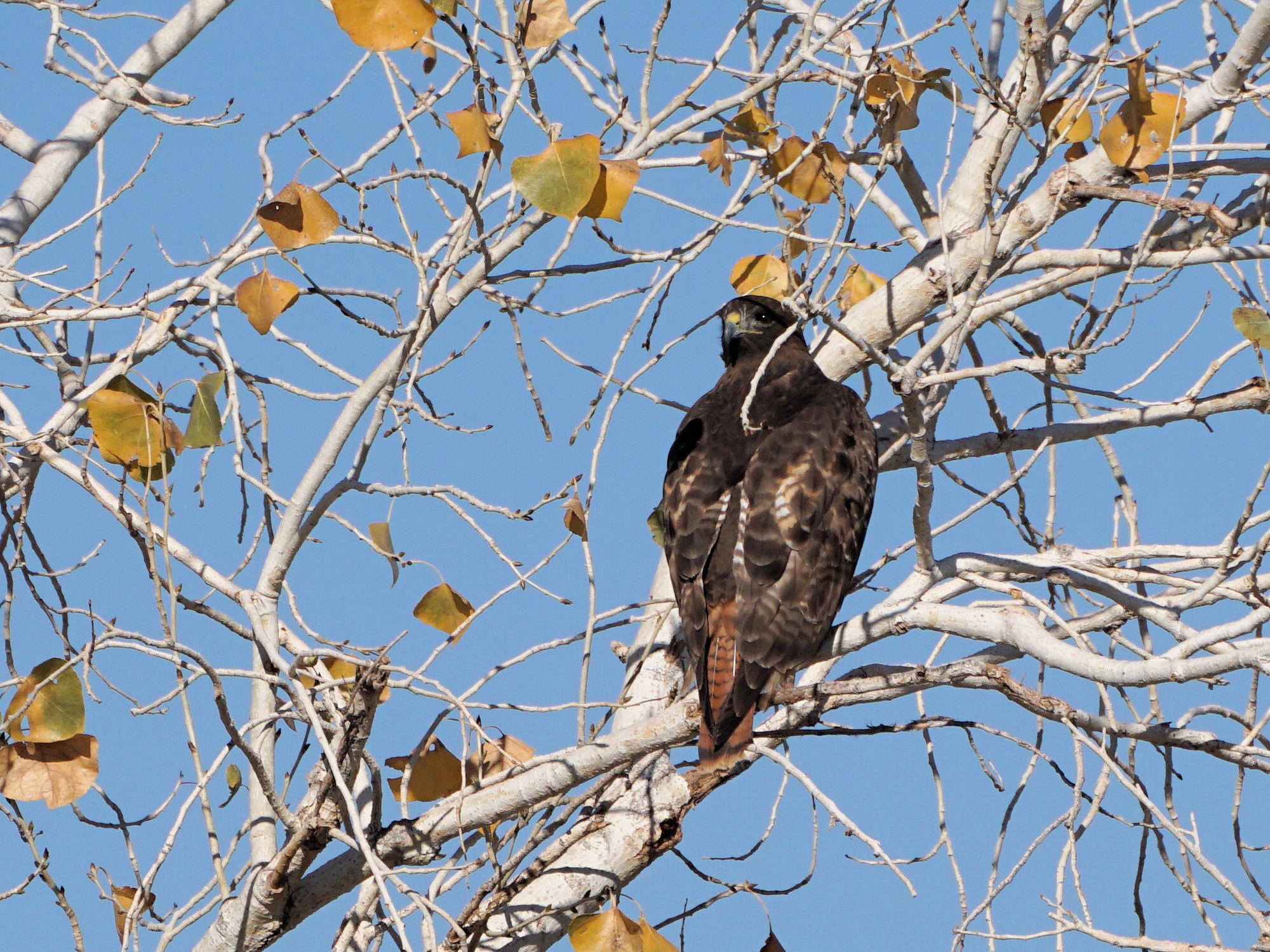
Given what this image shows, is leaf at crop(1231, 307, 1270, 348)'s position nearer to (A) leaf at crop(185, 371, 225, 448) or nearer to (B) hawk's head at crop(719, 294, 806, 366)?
(B) hawk's head at crop(719, 294, 806, 366)

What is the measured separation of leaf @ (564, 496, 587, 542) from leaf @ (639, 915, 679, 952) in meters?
1.18

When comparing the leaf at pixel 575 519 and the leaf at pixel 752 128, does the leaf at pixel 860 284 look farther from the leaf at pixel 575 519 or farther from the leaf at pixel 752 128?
the leaf at pixel 575 519

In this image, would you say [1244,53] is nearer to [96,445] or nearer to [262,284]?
[262,284]

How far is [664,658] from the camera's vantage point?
200 inches

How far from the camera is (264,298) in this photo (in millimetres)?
4230

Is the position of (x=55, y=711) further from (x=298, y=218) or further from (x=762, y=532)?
(x=762, y=532)

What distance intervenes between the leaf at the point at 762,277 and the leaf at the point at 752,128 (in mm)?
432

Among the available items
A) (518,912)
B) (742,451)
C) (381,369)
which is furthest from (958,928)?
(381,369)

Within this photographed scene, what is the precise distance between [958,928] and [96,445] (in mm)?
3037

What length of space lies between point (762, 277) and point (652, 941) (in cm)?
246

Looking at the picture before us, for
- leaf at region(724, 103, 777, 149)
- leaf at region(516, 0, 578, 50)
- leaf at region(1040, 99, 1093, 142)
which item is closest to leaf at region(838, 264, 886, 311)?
leaf at region(724, 103, 777, 149)

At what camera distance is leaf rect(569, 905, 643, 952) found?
Answer: 12.5 feet

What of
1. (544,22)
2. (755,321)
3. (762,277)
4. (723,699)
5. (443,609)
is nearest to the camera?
(544,22)

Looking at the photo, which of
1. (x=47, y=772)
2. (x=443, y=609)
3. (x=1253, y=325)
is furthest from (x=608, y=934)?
(x=1253, y=325)
